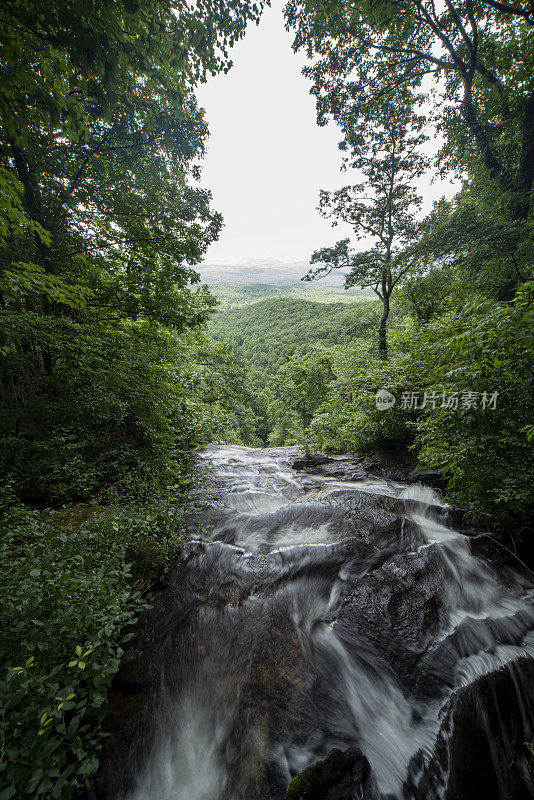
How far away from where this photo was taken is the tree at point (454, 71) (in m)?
8.59

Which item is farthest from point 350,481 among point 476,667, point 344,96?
point 344,96

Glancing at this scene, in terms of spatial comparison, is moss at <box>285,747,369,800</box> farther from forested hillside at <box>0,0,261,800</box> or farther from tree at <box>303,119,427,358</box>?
tree at <box>303,119,427,358</box>

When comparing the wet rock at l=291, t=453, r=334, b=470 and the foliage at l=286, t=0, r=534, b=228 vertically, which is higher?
the foliage at l=286, t=0, r=534, b=228

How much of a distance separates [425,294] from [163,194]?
13292mm

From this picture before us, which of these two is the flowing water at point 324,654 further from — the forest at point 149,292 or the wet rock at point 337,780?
the forest at point 149,292

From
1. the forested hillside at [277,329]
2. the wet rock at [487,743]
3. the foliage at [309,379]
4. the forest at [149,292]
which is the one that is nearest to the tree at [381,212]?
the forest at [149,292]

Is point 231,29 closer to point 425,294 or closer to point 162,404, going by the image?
point 162,404

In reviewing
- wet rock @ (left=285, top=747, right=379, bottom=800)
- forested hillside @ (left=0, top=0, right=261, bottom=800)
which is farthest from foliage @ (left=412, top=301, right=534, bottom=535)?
forested hillside @ (left=0, top=0, right=261, bottom=800)

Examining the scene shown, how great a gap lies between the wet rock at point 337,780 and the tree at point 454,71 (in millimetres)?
11724

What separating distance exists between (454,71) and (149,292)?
13.5 meters

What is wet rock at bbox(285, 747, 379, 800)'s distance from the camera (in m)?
2.12

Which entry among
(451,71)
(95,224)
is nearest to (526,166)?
(451,71)

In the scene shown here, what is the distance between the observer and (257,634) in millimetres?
3377

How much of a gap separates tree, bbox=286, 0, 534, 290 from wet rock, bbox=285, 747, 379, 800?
1172cm
